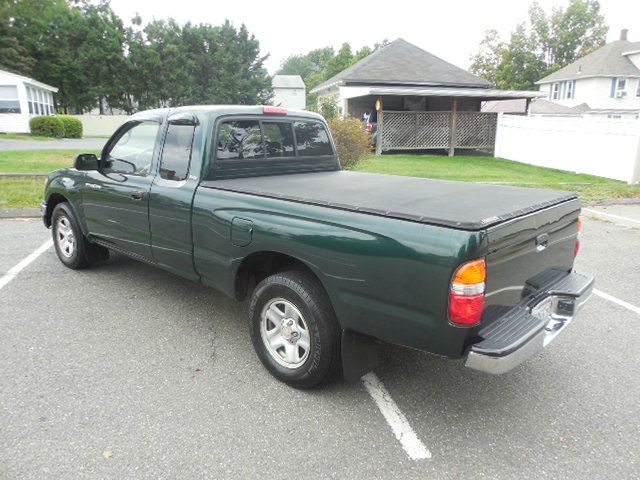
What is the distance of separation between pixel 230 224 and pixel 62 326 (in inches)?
76.8

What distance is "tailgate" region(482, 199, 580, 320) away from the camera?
255 centimetres

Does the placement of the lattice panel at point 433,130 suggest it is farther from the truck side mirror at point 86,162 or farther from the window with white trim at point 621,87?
the window with white trim at point 621,87

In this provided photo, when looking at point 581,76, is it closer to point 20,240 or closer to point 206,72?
point 206,72

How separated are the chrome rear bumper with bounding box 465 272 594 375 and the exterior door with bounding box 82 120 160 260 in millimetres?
2937

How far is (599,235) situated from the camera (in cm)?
768

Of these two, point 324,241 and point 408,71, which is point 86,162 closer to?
point 324,241

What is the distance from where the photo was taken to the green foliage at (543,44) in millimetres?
57062

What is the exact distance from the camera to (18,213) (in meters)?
8.44

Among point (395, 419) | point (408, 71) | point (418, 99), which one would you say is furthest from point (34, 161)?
point (408, 71)

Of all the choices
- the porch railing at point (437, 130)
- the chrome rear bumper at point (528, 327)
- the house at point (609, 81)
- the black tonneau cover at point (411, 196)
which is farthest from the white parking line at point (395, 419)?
the house at point (609, 81)

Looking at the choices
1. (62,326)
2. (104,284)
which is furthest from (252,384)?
(104,284)

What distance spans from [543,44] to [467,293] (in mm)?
66973

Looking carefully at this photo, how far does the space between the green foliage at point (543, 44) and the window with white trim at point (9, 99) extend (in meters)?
48.8

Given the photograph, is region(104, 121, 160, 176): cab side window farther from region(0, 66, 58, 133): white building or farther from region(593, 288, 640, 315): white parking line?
region(0, 66, 58, 133): white building
